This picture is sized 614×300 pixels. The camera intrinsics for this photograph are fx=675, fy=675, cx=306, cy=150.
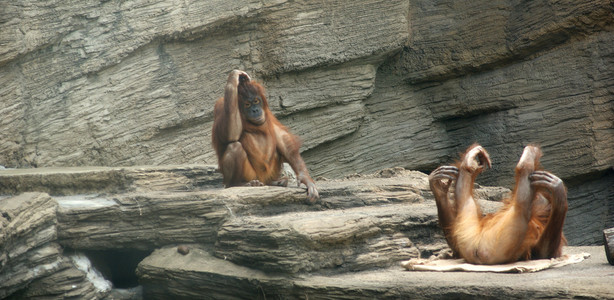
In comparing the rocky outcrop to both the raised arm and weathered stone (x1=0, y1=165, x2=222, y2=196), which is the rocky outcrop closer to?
weathered stone (x1=0, y1=165, x2=222, y2=196)

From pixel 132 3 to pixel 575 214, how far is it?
19.5ft

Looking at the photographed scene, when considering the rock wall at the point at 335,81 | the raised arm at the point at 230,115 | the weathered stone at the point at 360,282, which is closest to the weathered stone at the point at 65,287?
the weathered stone at the point at 360,282

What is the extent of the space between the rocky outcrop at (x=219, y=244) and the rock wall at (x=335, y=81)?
1942mm

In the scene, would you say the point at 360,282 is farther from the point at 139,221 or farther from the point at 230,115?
the point at 230,115

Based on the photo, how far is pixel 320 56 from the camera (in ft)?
28.1

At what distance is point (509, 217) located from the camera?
4352 mm

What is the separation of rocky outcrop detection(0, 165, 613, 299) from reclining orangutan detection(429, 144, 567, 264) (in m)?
0.28

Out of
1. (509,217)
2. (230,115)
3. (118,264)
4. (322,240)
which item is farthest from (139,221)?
(509,217)

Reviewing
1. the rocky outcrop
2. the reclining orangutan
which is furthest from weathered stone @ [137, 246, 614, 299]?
the reclining orangutan

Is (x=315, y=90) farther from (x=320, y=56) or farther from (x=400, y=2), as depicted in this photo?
(x=400, y=2)

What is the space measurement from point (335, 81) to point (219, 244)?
437 centimetres

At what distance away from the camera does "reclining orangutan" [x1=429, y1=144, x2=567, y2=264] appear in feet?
13.9

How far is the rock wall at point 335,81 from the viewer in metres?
7.43

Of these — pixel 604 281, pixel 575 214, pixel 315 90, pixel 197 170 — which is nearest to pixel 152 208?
pixel 197 170
